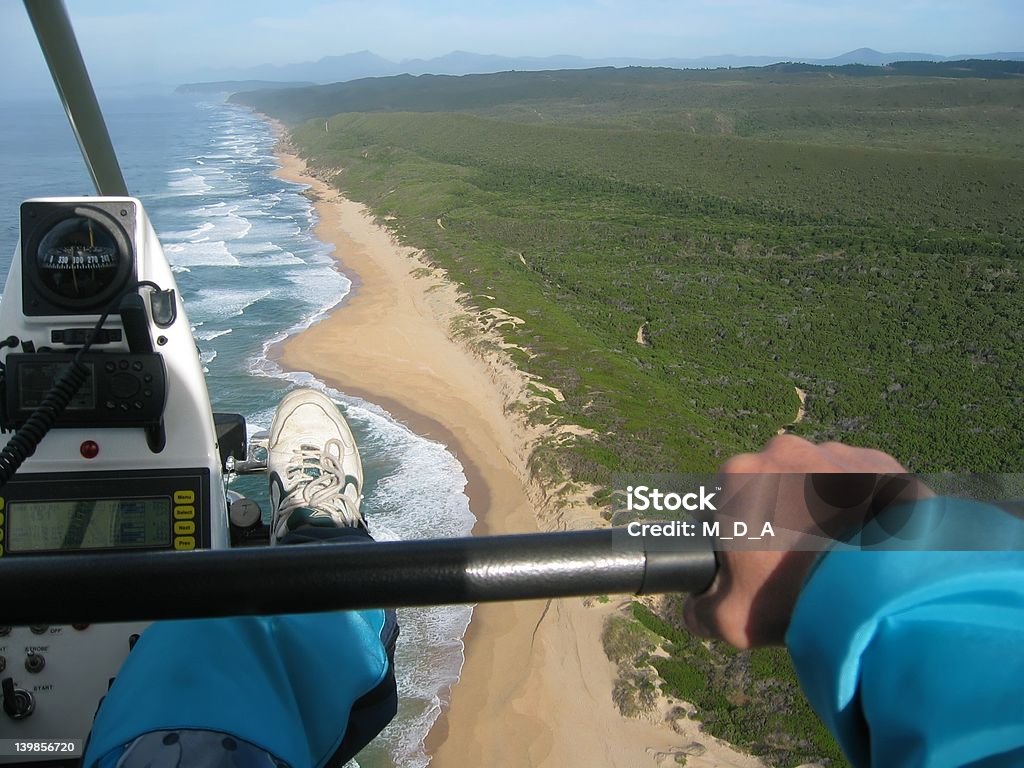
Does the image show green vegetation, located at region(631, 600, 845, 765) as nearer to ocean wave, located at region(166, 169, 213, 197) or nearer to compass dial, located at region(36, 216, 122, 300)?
compass dial, located at region(36, 216, 122, 300)

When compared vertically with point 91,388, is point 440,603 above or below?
above

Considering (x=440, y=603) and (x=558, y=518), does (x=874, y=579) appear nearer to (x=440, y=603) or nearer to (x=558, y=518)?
(x=440, y=603)

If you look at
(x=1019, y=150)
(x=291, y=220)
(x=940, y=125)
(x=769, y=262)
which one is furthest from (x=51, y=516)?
(x=940, y=125)

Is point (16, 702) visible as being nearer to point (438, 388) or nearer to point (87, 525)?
point (87, 525)

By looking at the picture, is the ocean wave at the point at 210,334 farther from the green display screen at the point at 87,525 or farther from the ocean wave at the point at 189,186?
the ocean wave at the point at 189,186

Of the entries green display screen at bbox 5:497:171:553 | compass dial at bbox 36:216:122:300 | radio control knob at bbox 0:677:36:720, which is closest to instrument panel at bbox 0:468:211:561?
green display screen at bbox 5:497:171:553
